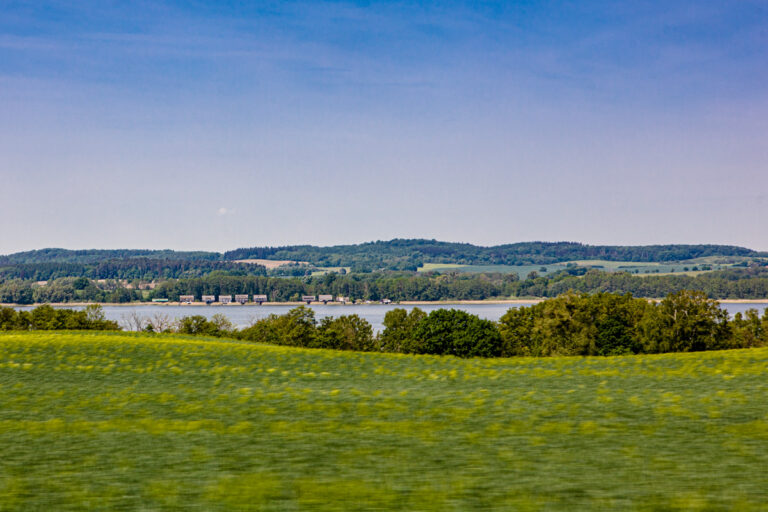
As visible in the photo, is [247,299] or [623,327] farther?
[247,299]

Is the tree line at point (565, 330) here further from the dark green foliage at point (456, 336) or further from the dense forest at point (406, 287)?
the dense forest at point (406, 287)

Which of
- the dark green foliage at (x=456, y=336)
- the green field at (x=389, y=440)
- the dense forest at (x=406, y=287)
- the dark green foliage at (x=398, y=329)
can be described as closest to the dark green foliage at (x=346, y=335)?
the dark green foliage at (x=398, y=329)

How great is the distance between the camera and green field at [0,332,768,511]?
683cm

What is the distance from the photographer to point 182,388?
1545 centimetres

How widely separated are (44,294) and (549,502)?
18553 cm

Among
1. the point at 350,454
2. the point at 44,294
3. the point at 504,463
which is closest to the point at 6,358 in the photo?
the point at 350,454

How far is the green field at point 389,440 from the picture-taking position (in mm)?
6828

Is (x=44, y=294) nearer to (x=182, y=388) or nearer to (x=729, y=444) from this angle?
(x=182, y=388)

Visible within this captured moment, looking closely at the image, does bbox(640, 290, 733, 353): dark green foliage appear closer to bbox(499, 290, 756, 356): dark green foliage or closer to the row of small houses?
bbox(499, 290, 756, 356): dark green foliage

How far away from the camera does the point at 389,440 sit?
30.6 ft

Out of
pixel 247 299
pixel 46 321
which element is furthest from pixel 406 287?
pixel 46 321

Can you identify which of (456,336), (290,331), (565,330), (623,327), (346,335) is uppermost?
(623,327)

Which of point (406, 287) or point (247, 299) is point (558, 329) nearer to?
point (406, 287)

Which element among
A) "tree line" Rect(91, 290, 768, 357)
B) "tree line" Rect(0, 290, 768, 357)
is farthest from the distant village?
"tree line" Rect(0, 290, 768, 357)
